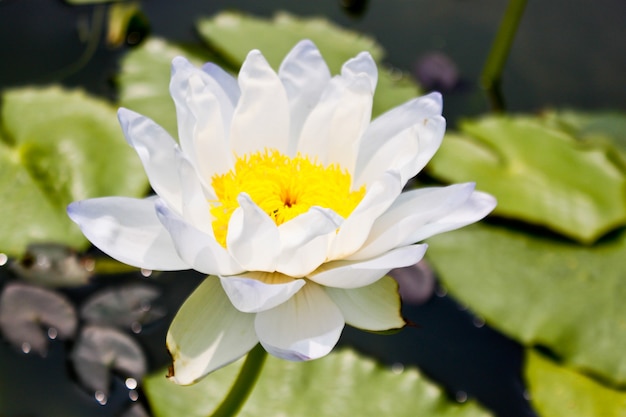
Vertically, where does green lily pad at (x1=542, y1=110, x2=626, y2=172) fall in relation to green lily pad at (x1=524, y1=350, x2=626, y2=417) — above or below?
above

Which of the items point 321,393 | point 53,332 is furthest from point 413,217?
point 53,332

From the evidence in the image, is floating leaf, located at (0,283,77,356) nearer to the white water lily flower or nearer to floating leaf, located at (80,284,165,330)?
floating leaf, located at (80,284,165,330)

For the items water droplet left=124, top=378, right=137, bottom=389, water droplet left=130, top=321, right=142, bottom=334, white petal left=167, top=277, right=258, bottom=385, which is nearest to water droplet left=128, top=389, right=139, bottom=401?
water droplet left=124, top=378, right=137, bottom=389

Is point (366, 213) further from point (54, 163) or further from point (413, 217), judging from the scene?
point (54, 163)

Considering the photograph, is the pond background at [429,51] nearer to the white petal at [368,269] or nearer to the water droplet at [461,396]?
the water droplet at [461,396]

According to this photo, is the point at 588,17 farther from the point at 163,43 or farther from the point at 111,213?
the point at 111,213

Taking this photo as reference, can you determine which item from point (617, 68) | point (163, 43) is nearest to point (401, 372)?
point (163, 43)
